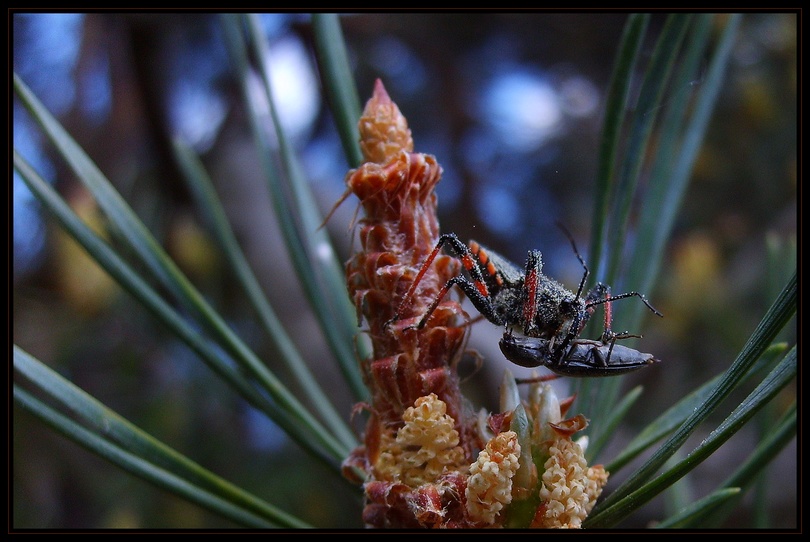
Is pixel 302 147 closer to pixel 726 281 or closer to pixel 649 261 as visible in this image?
pixel 726 281

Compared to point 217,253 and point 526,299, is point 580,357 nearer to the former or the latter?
point 526,299

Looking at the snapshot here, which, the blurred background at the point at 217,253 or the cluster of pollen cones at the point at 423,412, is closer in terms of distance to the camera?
the cluster of pollen cones at the point at 423,412

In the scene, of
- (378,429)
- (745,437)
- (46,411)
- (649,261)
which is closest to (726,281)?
(745,437)

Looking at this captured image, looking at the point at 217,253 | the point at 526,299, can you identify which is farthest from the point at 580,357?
the point at 217,253

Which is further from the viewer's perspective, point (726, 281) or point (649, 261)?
point (726, 281)

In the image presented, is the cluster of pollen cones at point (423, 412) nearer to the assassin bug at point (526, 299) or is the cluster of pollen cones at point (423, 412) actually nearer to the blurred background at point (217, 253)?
the assassin bug at point (526, 299)

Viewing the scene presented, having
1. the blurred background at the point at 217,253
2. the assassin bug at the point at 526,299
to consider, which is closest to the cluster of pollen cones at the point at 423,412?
the assassin bug at the point at 526,299

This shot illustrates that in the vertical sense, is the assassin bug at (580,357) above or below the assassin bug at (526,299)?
below

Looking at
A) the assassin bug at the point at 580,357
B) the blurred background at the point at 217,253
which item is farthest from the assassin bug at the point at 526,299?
the blurred background at the point at 217,253
